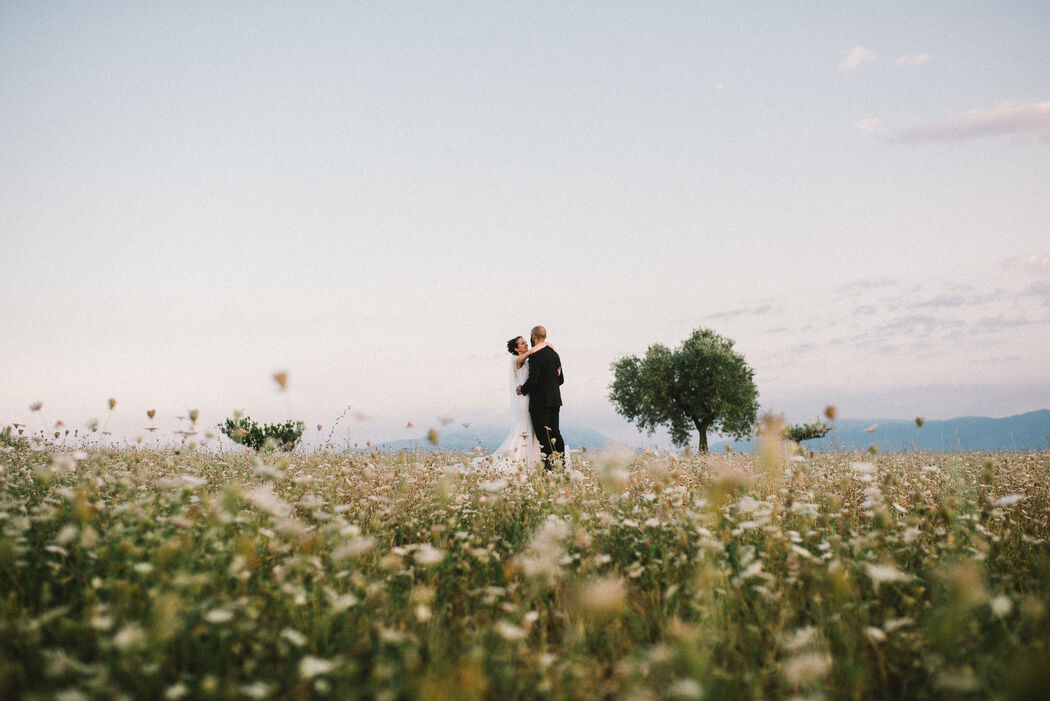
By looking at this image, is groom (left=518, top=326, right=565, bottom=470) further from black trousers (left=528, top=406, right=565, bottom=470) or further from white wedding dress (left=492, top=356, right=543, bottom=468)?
white wedding dress (left=492, top=356, right=543, bottom=468)

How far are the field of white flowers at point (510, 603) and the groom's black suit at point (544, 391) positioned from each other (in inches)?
200

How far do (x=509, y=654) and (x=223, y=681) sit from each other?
53.8 inches

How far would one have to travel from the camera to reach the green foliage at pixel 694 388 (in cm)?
3319

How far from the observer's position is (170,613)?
2430 mm

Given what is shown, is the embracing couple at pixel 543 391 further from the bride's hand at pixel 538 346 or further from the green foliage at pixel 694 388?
the green foliage at pixel 694 388

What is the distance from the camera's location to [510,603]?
3441mm

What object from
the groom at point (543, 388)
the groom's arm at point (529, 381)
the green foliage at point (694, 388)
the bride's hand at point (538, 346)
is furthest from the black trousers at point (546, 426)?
the green foliage at point (694, 388)

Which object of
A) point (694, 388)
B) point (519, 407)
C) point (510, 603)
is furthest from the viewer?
point (694, 388)

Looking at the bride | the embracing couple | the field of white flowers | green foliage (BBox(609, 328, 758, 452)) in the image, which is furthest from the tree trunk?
the field of white flowers

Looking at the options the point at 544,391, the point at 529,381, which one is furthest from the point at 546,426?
the point at 529,381

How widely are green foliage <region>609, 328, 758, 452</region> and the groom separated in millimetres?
23950

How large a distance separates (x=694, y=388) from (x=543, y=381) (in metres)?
25.4

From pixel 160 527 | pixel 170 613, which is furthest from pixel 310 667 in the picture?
pixel 160 527

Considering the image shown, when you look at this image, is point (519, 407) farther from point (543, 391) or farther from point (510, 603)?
point (510, 603)
